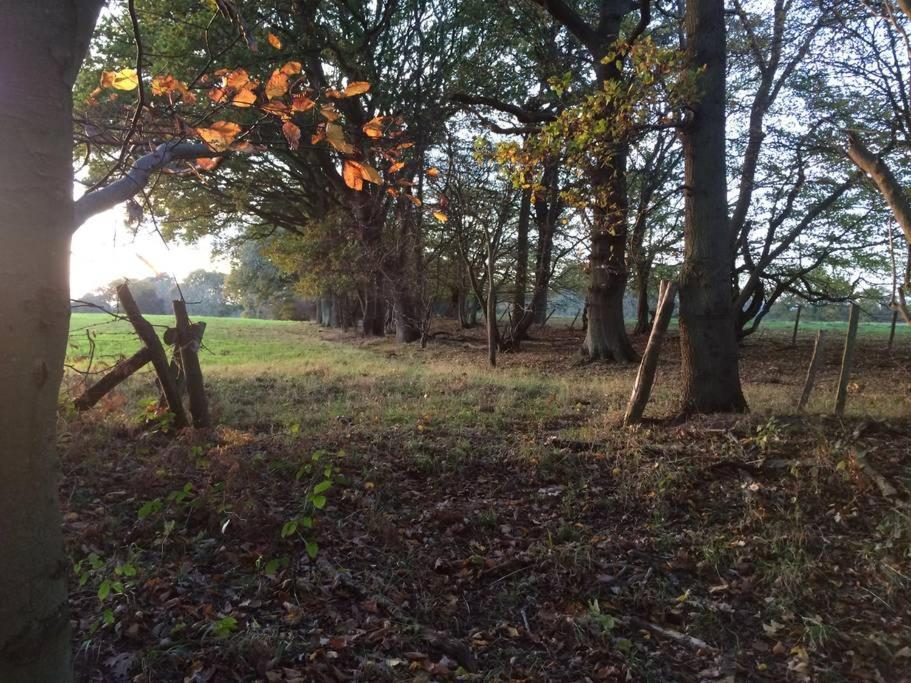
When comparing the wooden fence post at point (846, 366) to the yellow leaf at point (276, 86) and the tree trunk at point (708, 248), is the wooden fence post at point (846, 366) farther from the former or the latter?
the yellow leaf at point (276, 86)

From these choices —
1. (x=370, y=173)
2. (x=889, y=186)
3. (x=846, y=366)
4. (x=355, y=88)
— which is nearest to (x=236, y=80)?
(x=355, y=88)

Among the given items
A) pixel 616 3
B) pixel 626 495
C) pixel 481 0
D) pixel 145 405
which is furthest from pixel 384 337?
pixel 626 495

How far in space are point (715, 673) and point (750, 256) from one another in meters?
17.6

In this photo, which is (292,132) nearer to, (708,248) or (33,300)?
(33,300)

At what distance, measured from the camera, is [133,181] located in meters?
2.84

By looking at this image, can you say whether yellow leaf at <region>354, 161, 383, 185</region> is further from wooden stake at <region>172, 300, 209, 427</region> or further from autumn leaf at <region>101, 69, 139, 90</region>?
wooden stake at <region>172, 300, 209, 427</region>

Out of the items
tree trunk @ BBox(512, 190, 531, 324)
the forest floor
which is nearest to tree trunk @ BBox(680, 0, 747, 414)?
the forest floor

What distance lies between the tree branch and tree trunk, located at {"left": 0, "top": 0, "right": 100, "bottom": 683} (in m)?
0.66

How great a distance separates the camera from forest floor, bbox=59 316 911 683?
3.11m

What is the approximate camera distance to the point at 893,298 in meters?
5.38

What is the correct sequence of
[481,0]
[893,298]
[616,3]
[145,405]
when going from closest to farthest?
1. [893,298]
2. [145,405]
3. [616,3]
4. [481,0]

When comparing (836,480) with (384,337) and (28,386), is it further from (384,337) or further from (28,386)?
(384,337)

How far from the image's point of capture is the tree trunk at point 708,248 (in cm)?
741

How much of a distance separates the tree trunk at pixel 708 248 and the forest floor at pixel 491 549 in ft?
2.23
